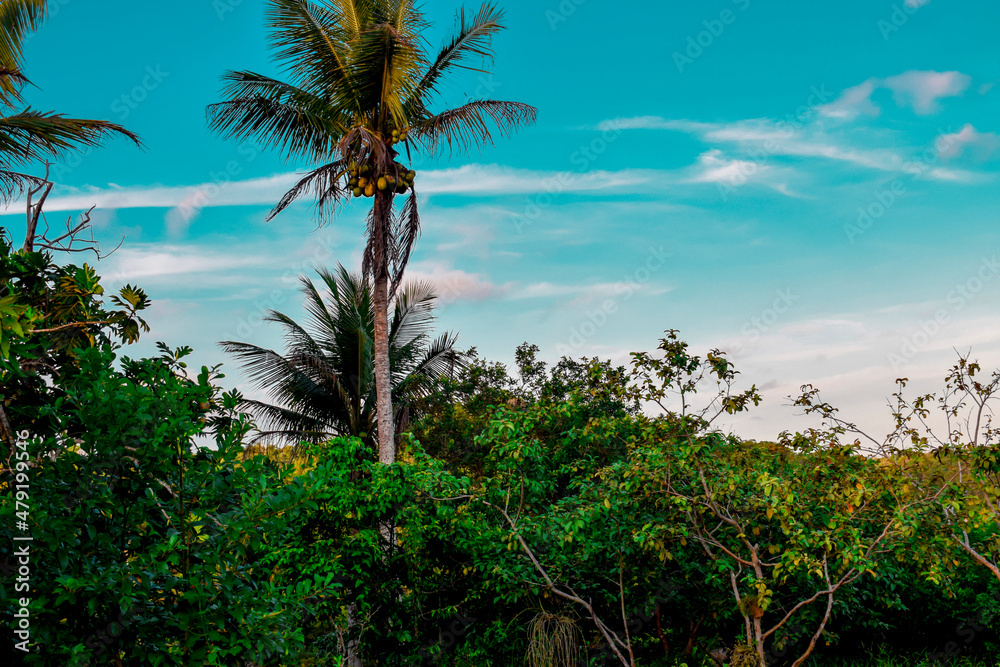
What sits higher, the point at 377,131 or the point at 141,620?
the point at 377,131

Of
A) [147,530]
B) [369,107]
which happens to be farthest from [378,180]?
[147,530]

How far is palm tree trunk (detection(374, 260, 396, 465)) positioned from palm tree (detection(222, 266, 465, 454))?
8.60ft

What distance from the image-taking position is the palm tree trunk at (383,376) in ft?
38.3

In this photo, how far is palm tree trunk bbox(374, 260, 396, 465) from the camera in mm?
11688

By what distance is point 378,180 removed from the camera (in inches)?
477

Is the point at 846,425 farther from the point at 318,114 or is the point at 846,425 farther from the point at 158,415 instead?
the point at 318,114

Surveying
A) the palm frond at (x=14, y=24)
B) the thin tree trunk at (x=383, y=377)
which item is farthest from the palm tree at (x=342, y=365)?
the palm frond at (x=14, y=24)

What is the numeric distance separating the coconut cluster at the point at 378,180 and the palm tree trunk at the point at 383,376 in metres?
1.39

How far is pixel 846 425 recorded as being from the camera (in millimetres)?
7238

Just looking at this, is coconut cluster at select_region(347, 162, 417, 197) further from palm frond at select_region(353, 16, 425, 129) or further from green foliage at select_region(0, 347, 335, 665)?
green foliage at select_region(0, 347, 335, 665)

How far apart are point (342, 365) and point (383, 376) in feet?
12.6

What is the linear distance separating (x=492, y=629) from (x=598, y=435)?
97.7 inches

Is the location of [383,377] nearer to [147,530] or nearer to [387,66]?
[387,66]

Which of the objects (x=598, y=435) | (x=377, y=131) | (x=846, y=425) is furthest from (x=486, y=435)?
(x=377, y=131)
